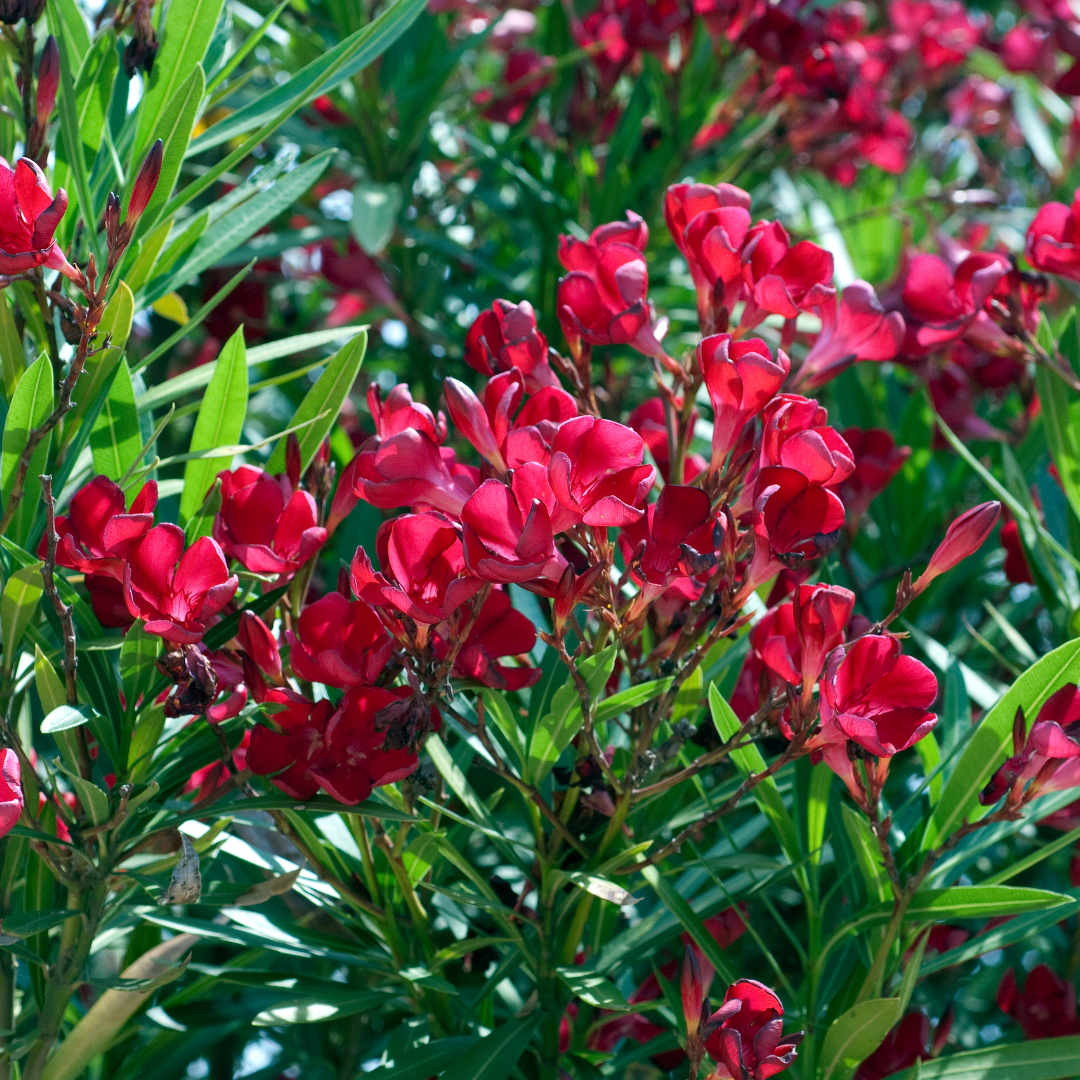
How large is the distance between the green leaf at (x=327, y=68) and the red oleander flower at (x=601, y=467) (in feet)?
1.35

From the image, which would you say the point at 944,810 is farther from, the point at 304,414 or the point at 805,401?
the point at 304,414

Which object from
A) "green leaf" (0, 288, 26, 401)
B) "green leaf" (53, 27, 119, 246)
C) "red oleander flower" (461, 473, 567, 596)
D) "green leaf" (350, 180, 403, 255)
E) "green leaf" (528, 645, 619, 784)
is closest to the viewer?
"red oleander flower" (461, 473, 567, 596)

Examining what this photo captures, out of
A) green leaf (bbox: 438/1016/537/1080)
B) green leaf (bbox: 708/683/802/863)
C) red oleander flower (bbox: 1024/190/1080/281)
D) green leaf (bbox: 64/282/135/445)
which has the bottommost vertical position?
green leaf (bbox: 438/1016/537/1080)

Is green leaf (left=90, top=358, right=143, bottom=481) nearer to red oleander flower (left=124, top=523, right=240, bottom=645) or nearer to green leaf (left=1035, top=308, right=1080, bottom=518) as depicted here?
red oleander flower (left=124, top=523, right=240, bottom=645)

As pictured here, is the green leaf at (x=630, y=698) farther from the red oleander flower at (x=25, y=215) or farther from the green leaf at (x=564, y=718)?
the red oleander flower at (x=25, y=215)

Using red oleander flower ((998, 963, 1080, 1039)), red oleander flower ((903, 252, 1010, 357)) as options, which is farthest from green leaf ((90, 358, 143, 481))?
red oleander flower ((998, 963, 1080, 1039))

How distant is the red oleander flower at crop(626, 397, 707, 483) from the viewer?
0.98 meters

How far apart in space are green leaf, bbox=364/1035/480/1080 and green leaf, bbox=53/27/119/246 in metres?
0.80

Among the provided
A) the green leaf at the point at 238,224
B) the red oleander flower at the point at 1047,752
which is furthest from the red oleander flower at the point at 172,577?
the red oleander flower at the point at 1047,752

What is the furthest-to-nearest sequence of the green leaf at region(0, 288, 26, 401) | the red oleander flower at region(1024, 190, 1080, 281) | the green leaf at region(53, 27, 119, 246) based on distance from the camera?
the red oleander flower at region(1024, 190, 1080, 281) → the green leaf at region(53, 27, 119, 246) → the green leaf at region(0, 288, 26, 401)

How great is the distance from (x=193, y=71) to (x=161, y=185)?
10cm

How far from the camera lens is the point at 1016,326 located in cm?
118

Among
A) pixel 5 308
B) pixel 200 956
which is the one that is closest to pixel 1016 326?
pixel 5 308

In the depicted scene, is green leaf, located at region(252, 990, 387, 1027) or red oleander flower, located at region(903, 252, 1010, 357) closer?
green leaf, located at region(252, 990, 387, 1027)
